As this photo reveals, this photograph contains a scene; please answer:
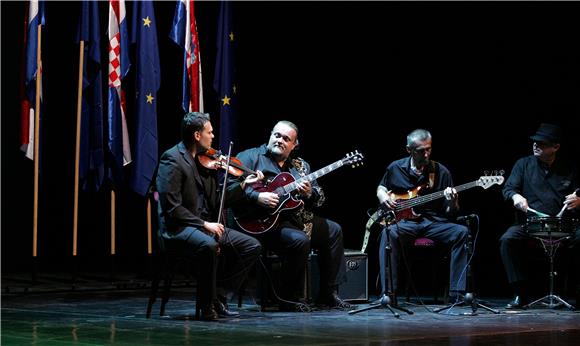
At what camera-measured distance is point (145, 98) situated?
28.4 feet

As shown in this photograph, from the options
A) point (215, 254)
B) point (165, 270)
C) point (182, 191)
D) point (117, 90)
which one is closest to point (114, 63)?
point (117, 90)

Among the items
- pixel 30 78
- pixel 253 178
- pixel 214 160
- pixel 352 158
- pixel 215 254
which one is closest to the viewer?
pixel 215 254

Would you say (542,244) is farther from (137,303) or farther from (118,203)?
(118,203)

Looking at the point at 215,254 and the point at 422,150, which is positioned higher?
the point at 422,150

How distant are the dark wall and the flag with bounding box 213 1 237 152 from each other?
66cm

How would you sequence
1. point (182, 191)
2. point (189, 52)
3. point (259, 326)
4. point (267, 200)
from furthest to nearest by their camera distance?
1. point (189, 52)
2. point (267, 200)
3. point (182, 191)
4. point (259, 326)

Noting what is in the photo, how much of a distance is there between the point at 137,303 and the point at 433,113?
3.40 m

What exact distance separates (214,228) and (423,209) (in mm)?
2047

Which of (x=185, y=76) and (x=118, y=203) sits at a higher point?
(x=185, y=76)

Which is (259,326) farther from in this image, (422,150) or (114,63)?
(114,63)

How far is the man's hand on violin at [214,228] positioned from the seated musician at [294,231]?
25.9 inches

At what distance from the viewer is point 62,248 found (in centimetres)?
1012

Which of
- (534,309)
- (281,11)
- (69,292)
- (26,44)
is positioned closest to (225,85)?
(281,11)

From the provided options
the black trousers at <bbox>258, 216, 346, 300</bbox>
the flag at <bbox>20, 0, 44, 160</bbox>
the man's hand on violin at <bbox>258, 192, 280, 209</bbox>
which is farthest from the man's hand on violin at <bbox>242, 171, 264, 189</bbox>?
the flag at <bbox>20, 0, 44, 160</bbox>
